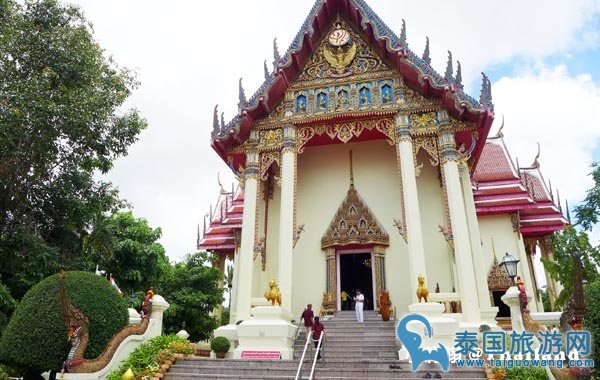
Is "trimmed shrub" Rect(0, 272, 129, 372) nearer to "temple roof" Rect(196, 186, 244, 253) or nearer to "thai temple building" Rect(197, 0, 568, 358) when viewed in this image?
"thai temple building" Rect(197, 0, 568, 358)

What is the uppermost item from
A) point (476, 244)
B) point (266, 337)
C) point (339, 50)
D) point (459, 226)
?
point (339, 50)

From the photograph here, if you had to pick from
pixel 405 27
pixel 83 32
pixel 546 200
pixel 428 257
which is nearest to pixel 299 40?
pixel 405 27

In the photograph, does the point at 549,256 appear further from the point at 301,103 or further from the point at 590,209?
the point at 301,103

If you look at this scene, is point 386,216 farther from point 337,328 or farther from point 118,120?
point 118,120

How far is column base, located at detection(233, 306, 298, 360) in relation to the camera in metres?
7.86

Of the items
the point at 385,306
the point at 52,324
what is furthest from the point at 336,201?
the point at 52,324

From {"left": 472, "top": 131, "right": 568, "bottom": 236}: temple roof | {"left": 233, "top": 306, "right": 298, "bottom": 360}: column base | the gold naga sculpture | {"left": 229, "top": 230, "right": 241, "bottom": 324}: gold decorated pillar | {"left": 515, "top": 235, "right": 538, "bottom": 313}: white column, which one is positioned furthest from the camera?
{"left": 472, "top": 131, "right": 568, "bottom": 236}: temple roof

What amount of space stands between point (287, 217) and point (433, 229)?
11.8ft

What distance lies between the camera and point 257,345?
26.2ft

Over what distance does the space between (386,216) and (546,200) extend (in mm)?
6158

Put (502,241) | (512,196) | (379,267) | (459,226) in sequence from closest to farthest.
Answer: (459,226), (379,267), (502,241), (512,196)

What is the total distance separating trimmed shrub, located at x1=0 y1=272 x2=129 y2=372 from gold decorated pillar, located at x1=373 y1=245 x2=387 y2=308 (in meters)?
5.60

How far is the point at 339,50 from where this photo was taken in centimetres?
1102

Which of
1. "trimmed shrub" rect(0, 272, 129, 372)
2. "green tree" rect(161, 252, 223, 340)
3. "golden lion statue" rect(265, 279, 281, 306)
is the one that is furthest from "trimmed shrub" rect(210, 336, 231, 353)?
"green tree" rect(161, 252, 223, 340)
